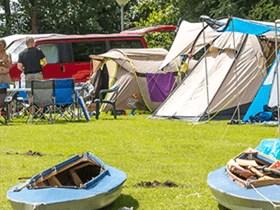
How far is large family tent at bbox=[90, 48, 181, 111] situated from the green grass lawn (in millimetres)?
2346

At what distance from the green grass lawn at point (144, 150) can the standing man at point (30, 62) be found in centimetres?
113

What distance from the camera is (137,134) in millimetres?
8609

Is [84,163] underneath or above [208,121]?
above

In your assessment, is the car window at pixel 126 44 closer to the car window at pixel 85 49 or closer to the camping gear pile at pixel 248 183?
the car window at pixel 85 49

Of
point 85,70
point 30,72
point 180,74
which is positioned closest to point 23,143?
point 30,72

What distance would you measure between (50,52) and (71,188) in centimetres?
1292

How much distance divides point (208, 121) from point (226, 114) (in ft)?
2.32

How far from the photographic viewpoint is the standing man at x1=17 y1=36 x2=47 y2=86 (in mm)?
10906

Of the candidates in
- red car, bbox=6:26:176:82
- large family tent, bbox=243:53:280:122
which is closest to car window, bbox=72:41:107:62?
red car, bbox=6:26:176:82

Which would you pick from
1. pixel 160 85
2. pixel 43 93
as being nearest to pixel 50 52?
pixel 160 85

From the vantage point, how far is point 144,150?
697cm

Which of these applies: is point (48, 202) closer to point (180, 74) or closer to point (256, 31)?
point (256, 31)

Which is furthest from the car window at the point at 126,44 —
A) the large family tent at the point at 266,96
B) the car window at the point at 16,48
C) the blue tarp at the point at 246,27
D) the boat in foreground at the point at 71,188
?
the boat in foreground at the point at 71,188

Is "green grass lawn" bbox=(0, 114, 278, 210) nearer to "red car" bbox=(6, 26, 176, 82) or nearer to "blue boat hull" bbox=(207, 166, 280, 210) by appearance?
"blue boat hull" bbox=(207, 166, 280, 210)
